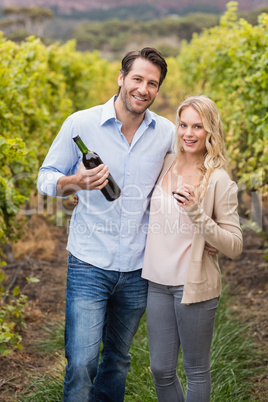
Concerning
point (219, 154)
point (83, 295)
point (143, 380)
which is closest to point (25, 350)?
point (143, 380)

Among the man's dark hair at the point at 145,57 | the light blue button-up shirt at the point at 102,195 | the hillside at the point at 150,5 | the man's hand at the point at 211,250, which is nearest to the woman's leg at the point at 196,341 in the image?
the man's hand at the point at 211,250

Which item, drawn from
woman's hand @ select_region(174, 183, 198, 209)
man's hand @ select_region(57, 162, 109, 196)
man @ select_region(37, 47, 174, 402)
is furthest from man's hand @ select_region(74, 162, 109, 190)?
woman's hand @ select_region(174, 183, 198, 209)

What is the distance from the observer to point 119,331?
2.84m

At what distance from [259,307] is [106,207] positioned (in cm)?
277

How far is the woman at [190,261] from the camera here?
8.32 feet

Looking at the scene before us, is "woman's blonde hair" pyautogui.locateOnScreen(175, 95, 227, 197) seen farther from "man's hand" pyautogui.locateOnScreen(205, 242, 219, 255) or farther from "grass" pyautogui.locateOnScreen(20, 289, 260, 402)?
"grass" pyautogui.locateOnScreen(20, 289, 260, 402)

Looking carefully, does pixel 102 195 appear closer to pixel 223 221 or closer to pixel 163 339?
pixel 223 221

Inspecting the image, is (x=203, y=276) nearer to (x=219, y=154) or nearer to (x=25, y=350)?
(x=219, y=154)

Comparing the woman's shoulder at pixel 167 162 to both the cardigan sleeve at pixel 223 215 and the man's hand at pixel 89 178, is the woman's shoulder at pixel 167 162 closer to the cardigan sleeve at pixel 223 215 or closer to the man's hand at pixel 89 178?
the cardigan sleeve at pixel 223 215

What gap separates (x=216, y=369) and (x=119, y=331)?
3.24 ft

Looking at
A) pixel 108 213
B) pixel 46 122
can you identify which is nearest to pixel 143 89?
pixel 108 213

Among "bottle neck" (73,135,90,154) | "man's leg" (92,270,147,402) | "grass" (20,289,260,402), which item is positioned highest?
"bottle neck" (73,135,90,154)

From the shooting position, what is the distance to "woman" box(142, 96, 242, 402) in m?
2.54

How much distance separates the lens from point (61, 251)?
6.66m
